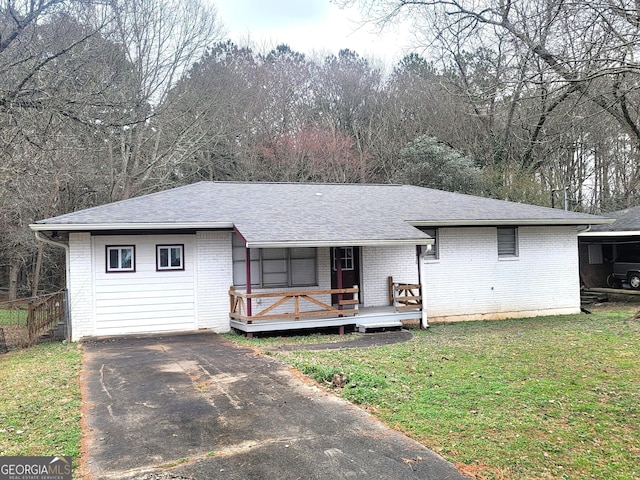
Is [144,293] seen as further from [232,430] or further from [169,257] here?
[232,430]

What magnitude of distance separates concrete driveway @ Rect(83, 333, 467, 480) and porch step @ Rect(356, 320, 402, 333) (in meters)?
4.81

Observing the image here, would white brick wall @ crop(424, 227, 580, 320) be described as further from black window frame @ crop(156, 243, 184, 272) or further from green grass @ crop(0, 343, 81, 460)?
green grass @ crop(0, 343, 81, 460)

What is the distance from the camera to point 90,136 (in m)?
18.0

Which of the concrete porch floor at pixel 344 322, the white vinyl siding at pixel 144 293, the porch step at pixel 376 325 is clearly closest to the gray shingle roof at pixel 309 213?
the white vinyl siding at pixel 144 293

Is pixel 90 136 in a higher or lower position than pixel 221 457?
higher

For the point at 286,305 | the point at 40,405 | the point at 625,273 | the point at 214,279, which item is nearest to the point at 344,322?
the point at 286,305

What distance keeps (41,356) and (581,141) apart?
1015 inches

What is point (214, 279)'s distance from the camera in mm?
12992

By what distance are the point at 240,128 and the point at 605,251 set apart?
18830 millimetres

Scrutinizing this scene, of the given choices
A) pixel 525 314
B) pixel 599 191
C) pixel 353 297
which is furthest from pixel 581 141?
pixel 353 297

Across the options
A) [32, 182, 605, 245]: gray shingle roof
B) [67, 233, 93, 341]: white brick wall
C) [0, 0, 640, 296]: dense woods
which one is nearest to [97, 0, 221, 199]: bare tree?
[0, 0, 640, 296]: dense woods

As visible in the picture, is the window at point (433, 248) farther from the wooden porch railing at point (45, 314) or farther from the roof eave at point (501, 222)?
the wooden porch railing at point (45, 314)

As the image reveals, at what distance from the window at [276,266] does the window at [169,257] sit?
53.7 inches

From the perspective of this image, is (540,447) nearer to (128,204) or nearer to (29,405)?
(29,405)
